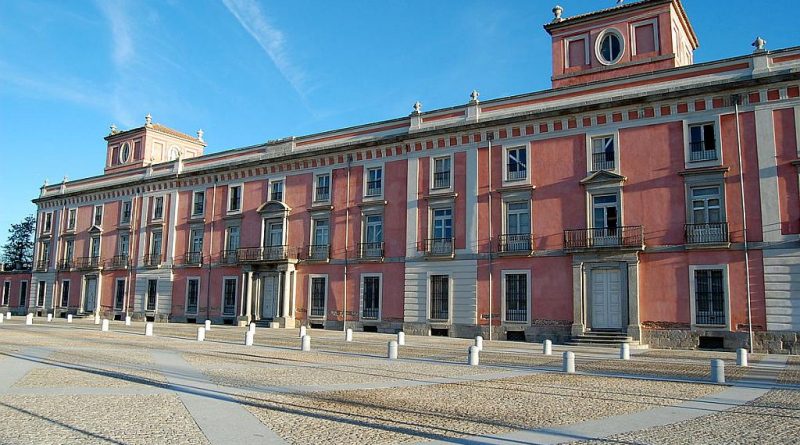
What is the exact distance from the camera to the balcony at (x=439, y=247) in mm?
28688

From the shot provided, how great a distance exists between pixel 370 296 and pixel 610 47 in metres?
16.6

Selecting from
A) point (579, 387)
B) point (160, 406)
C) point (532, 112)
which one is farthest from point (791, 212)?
point (160, 406)

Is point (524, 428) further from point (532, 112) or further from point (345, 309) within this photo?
point (345, 309)

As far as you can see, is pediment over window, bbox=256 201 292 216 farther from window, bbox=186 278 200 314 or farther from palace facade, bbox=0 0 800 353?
window, bbox=186 278 200 314

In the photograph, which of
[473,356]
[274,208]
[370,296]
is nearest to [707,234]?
[473,356]

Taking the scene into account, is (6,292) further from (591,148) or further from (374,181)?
(591,148)

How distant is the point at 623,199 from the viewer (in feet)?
82.4

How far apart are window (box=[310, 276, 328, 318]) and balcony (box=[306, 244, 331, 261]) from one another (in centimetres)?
102

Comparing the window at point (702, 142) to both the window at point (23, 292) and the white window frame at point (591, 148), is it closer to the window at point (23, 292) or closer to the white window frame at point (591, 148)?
the white window frame at point (591, 148)

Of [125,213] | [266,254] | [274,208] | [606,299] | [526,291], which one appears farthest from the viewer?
[125,213]

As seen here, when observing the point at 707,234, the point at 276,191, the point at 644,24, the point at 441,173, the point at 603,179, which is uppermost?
the point at 644,24

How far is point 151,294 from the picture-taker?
1604 inches

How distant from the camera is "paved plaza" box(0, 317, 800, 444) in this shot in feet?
23.4

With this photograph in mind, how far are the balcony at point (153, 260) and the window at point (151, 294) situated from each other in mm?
1119
